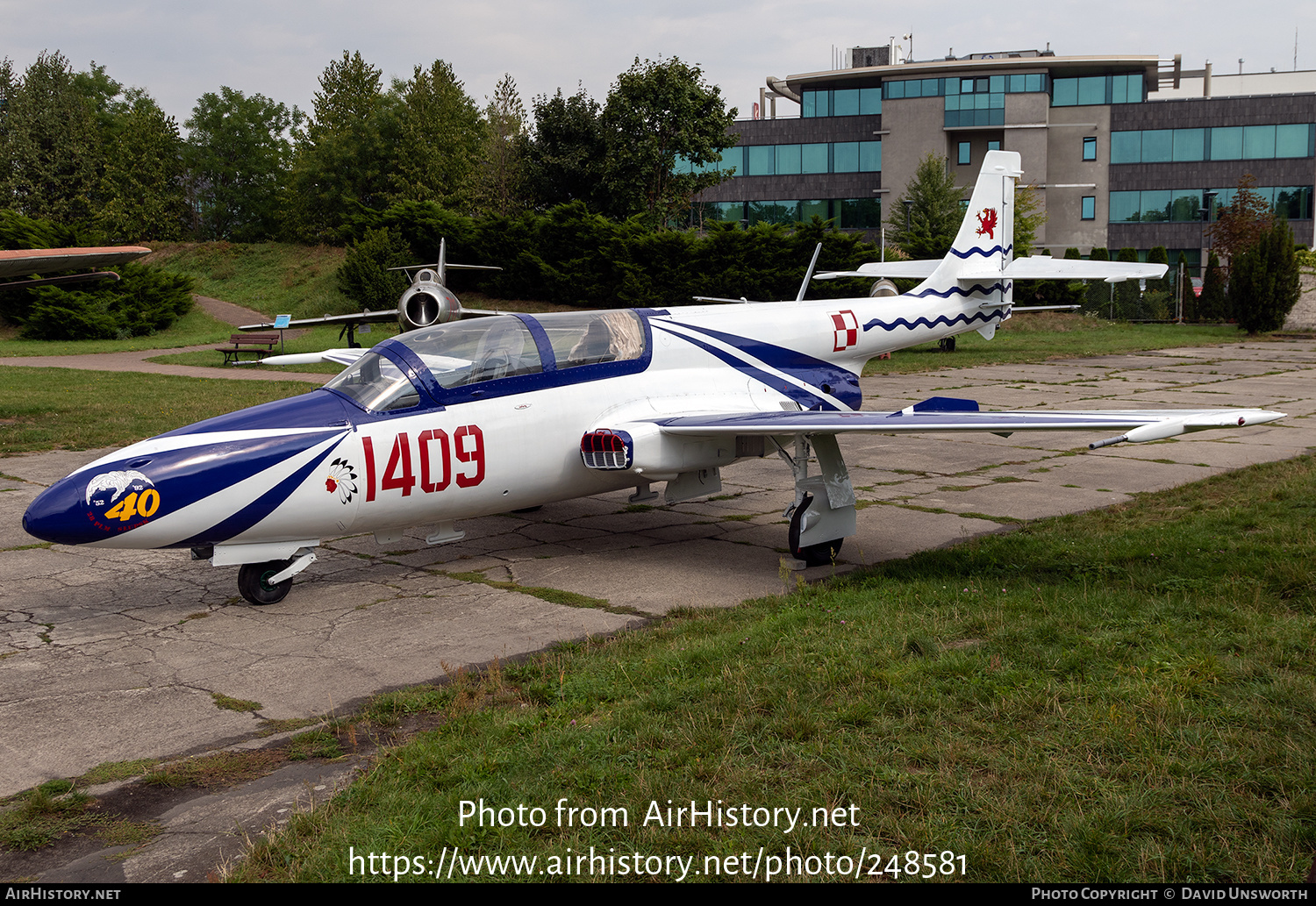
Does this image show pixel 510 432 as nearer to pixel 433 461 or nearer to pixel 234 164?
pixel 433 461

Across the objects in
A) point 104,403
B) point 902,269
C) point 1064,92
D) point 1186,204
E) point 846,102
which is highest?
point 846,102

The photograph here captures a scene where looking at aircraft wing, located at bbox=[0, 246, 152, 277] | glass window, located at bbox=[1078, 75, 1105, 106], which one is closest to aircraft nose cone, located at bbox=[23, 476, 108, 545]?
aircraft wing, located at bbox=[0, 246, 152, 277]

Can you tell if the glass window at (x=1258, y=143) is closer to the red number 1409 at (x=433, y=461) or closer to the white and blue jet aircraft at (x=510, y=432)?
the white and blue jet aircraft at (x=510, y=432)

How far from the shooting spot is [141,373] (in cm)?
2597

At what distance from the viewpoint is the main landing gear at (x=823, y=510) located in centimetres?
852

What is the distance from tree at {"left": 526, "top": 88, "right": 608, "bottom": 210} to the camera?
46.9 metres

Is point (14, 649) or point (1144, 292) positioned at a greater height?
point (1144, 292)

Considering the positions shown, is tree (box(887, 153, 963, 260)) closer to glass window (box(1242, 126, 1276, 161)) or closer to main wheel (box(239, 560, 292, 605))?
glass window (box(1242, 126, 1276, 161))

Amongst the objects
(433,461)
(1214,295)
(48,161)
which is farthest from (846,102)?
(433,461)

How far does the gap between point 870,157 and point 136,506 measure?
2386 inches

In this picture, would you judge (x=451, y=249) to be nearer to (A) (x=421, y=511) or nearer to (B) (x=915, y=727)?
(A) (x=421, y=511)

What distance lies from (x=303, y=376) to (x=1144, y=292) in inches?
1431

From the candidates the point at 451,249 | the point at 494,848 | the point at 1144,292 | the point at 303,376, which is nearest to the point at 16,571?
the point at 494,848

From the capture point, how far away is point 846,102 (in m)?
62.4
